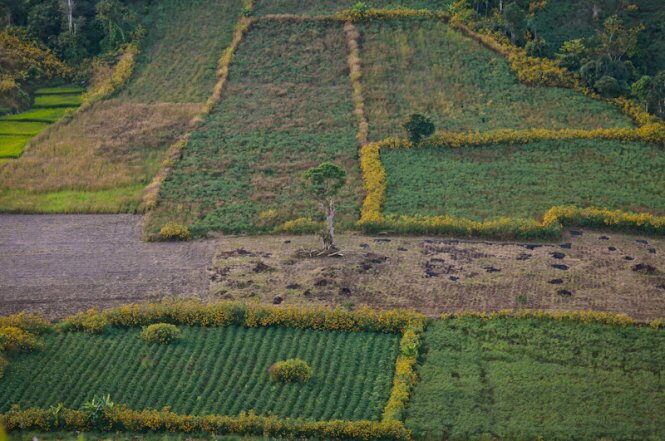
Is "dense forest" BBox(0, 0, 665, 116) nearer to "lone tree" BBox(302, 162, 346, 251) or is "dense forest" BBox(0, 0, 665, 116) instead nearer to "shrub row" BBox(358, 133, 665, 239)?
"shrub row" BBox(358, 133, 665, 239)

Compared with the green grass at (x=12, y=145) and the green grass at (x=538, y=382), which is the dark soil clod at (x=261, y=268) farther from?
the green grass at (x=12, y=145)

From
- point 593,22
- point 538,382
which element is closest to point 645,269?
point 538,382

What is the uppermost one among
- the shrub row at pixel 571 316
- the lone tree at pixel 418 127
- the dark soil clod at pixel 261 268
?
the lone tree at pixel 418 127

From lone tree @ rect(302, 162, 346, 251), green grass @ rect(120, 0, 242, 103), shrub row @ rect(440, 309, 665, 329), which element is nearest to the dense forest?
green grass @ rect(120, 0, 242, 103)

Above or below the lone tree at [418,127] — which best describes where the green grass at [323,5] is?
above

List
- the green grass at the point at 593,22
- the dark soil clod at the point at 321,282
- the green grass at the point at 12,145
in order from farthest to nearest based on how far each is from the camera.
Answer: the green grass at the point at 593,22, the green grass at the point at 12,145, the dark soil clod at the point at 321,282

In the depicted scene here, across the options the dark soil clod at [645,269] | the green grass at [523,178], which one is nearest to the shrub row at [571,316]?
the dark soil clod at [645,269]

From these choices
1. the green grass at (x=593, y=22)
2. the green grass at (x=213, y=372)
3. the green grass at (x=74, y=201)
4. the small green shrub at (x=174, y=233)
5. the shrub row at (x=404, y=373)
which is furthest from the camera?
the green grass at (x=593, y=22)

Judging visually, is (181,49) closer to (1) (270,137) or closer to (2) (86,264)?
(1) (270,137)
